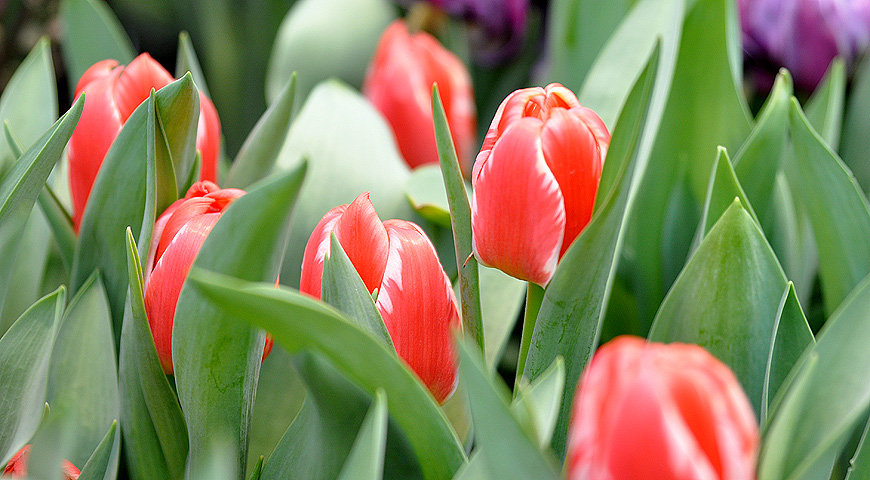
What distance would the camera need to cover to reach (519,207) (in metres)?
0.22

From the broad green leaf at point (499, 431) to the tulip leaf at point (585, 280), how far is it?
0.25 ft

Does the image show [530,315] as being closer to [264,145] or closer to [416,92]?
[264,145]

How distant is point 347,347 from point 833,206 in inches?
9.1

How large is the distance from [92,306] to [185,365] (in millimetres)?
72

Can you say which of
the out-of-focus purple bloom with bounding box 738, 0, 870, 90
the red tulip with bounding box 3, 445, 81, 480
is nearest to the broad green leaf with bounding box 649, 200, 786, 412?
the red tulip with bounding box 3, 445, 81, 480

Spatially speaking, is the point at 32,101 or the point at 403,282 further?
the point at 32,101

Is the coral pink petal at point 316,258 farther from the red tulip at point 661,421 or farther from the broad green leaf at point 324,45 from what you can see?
the broad green leaf at point 324,45

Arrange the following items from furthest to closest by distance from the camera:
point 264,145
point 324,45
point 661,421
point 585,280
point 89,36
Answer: point 324,45 → point 89,36 → point 264,145 → point 585,280 → point 661,421

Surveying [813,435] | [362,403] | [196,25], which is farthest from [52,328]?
[196,25]

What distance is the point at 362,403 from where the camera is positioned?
0.72 feet

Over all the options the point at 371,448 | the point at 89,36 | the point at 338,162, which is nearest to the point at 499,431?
the point at 371,448

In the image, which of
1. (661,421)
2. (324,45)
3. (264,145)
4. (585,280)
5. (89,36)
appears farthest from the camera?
(324,45)

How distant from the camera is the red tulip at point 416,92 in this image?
1.59 ft

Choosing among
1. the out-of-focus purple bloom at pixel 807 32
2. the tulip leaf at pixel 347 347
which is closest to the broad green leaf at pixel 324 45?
the out-of-focus purple bloom at pixel 807 32
